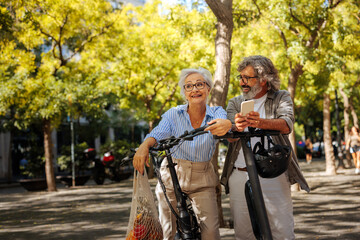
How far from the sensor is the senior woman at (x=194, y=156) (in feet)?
10.5

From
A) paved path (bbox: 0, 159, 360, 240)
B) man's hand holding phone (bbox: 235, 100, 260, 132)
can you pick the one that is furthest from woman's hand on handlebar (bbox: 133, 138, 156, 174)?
paved path (bbox: 0, 159, 360, 240)

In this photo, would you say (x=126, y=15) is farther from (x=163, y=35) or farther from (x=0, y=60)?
(x=0, y=60)

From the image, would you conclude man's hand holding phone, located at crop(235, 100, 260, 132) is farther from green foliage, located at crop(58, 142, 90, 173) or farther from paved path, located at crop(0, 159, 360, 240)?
green foliage, located at crop(58, 142, 90, 173)

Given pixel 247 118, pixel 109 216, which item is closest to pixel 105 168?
pixel 109 216

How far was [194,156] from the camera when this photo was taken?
3.25 meters

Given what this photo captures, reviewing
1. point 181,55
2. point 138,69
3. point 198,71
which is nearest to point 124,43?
point 138,69

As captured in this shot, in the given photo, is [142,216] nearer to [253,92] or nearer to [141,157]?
[141,157]

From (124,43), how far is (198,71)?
17.4 metres

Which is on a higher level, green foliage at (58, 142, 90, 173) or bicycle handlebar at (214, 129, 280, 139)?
bicycle handlebar at (214, 129, 280, 139)

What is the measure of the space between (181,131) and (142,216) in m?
0.69

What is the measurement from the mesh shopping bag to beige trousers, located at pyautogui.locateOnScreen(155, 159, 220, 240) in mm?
159

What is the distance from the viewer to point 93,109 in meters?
16.5

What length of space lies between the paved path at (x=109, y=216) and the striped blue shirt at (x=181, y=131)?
3.46 meters

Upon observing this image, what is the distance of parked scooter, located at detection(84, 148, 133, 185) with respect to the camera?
1953 cm
